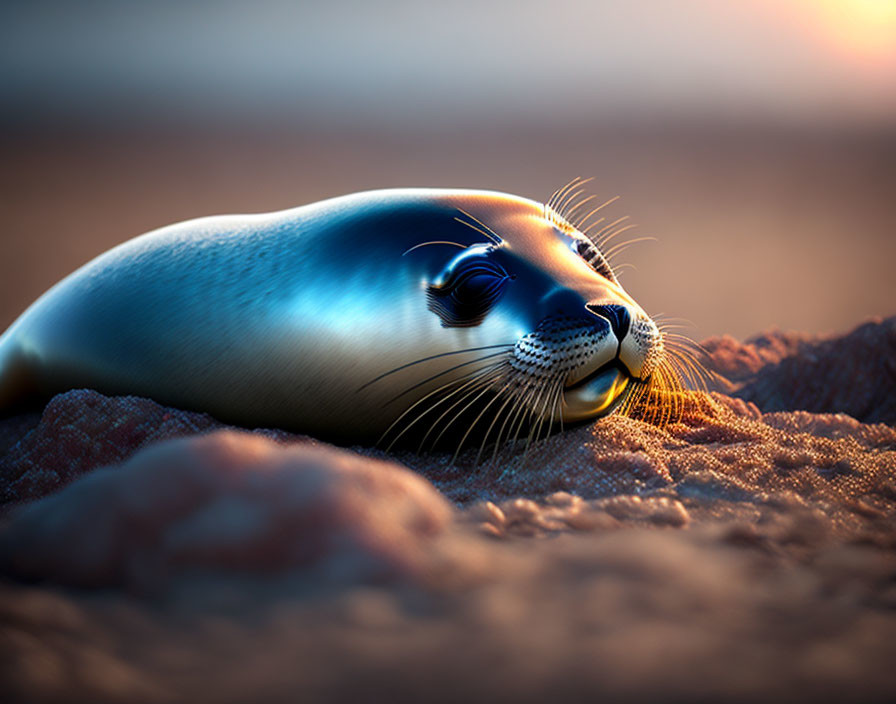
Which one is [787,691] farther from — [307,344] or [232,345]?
[232,345]

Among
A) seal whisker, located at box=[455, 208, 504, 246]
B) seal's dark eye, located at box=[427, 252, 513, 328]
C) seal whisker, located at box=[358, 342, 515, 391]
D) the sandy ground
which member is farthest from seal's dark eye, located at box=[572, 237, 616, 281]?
the sandy ground

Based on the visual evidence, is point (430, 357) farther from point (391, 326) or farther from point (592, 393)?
point (592, 393)

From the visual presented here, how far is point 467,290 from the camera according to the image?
2.32 m

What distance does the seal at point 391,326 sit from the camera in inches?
89.4

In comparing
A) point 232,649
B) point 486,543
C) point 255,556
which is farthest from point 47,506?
point 486,543

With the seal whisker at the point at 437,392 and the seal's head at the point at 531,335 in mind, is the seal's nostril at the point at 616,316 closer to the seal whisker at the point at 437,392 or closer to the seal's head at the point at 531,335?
the seal's head at the point at 531,335

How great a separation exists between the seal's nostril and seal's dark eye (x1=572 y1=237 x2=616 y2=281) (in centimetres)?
40

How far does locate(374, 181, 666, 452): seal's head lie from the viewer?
2217 mm

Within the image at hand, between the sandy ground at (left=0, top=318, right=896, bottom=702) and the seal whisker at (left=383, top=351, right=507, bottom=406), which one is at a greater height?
the sandy ground at (left=0, top=318, right=896, bottom=702)

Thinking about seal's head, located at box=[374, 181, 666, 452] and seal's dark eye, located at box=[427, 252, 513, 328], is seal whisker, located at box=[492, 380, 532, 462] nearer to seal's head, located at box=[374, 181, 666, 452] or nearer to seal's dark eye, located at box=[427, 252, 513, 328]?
seal's head, located at box=[374, 181, 666, 452]

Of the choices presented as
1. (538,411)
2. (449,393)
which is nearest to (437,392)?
(449,393)

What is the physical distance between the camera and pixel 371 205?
2.63 m

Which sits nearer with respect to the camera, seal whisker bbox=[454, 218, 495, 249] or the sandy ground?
the sandy ground

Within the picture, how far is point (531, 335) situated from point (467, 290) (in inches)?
9.8
